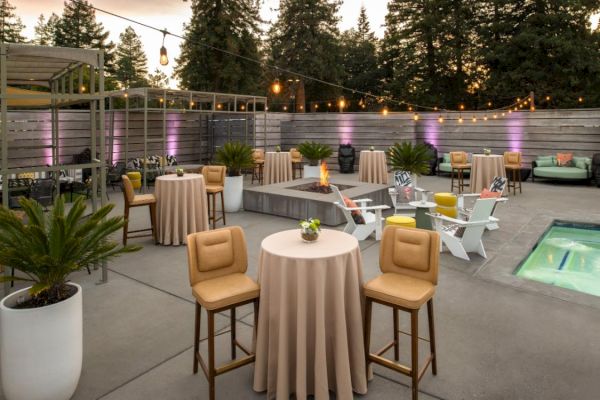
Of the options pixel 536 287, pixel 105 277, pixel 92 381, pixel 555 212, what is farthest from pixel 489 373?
pixel 555 212

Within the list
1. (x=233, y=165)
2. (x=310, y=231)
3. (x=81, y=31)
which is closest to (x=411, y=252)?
(x=310, y=231)

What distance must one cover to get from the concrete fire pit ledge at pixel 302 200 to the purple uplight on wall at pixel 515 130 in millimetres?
7055

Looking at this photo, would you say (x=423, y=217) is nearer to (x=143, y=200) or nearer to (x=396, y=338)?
(x=396, y=338)

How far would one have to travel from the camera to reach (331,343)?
2.50 m

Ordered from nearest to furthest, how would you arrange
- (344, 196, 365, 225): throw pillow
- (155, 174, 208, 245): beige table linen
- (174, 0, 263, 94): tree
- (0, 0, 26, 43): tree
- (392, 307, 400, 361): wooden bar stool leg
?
(392, 307, 400, 361): wooden bar stool leg, (155, 174, 208, 245): beige table linen, (344, 196, 365, 225): throw pillow, (174, 0, 263, 94): tree, (0, 0, 26, 43): tree

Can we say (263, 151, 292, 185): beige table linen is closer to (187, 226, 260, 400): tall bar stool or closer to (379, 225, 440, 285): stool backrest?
(187, 226, 260, 400): tall bar stool

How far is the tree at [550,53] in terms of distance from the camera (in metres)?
21.2

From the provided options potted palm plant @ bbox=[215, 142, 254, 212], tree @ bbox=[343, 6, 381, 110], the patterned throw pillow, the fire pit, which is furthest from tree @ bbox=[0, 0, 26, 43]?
the patterned throw pillow

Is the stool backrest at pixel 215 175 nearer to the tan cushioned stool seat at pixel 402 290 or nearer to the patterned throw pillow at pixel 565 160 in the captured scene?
the tan cushioned stool seat at pixel 402 290

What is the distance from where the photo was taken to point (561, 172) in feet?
38.3

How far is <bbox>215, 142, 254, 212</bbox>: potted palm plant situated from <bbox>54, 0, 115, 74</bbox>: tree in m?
28.8

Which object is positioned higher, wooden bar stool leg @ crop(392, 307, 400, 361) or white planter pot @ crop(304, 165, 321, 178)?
white planter pot @ crop(304, 165, 321, 178)

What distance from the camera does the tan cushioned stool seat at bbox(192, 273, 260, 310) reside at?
2533 mm

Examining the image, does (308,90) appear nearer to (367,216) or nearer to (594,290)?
(367,216)
